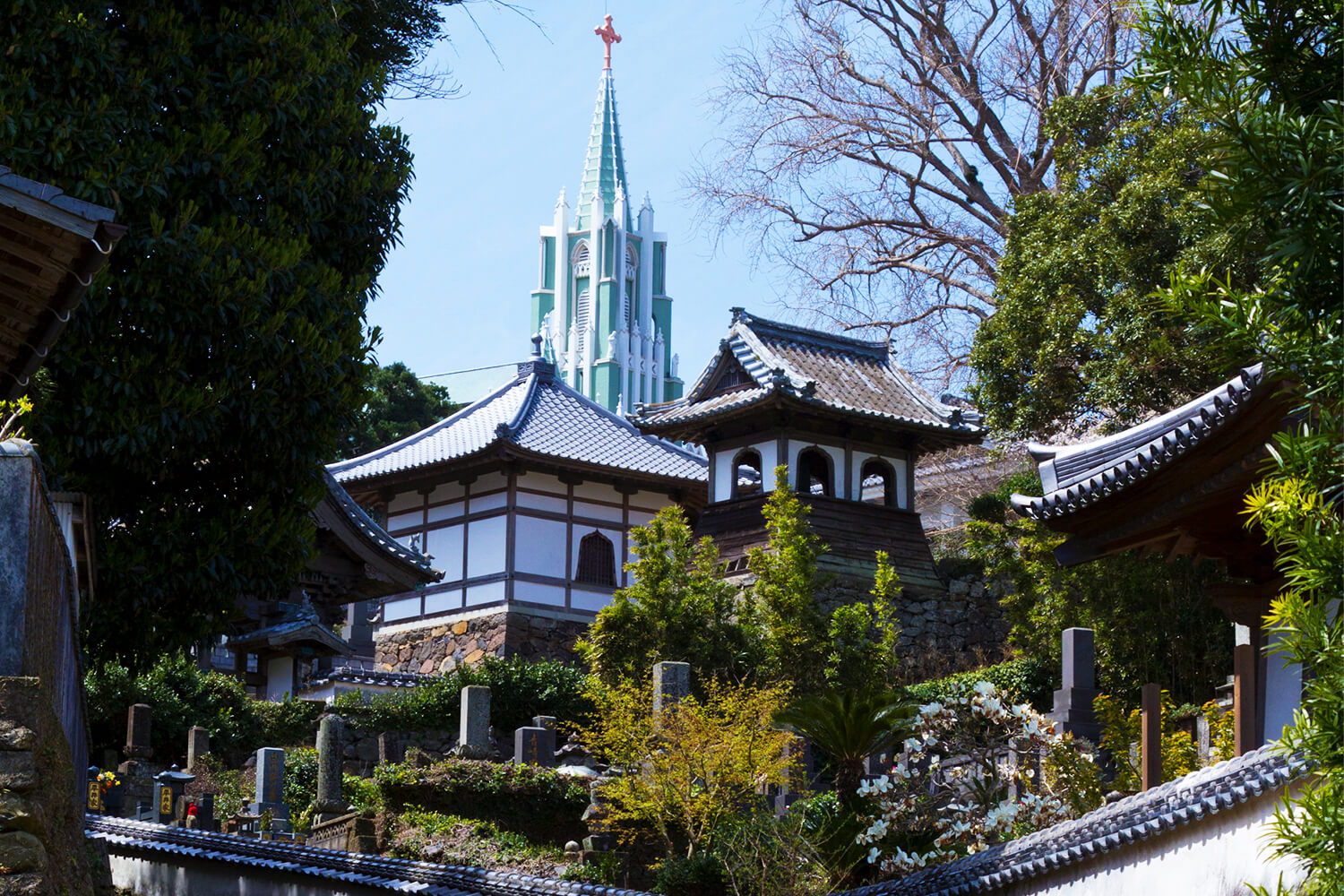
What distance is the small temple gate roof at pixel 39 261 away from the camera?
8.00 metres

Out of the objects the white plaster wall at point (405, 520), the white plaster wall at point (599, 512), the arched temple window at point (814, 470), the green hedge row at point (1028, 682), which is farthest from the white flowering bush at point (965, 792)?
the white plaster wall at point (405, 520)

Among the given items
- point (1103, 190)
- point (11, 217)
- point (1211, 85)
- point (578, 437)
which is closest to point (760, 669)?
point (1103, 190)

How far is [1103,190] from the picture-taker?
74.5 feet

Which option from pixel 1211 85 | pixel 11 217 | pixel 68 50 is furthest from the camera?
pixel 68 50

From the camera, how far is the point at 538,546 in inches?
1215

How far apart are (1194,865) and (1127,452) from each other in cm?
377

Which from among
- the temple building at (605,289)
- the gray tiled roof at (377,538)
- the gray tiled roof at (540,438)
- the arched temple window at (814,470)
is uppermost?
the temple building at (605,289)

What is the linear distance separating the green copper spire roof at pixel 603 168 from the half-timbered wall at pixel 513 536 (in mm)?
47719

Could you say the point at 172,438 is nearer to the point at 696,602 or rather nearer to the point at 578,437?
the point at 696,602

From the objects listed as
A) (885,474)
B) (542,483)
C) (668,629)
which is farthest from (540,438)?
(668,629)

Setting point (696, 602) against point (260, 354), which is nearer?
point (260, 354)

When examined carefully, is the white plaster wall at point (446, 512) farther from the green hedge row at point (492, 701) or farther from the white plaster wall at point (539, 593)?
the green hedge row at point (492, 701)

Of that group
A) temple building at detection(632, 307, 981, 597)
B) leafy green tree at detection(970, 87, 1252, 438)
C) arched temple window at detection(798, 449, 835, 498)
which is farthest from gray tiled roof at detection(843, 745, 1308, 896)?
arched temple window at detection(798, 449, 835, 498)

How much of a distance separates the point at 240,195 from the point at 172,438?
2047mm
